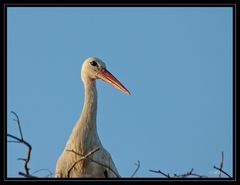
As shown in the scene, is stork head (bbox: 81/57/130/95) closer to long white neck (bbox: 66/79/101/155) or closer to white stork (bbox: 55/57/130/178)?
white stork (bbox: 55/57/130/178)

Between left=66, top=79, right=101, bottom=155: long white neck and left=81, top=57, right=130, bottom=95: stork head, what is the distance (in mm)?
135

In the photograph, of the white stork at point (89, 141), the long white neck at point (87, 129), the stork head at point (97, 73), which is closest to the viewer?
the white stork at point (89, 141)

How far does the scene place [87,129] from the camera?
238 inches

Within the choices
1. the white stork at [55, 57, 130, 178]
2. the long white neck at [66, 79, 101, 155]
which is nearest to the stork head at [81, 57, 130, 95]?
the white stork at [55, 57, 130, 178]

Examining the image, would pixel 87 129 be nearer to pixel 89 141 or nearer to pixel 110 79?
pixel 89 141

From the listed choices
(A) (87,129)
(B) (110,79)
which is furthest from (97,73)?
(A) (87,129)

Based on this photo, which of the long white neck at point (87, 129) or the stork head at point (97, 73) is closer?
the long white neck at point (87, 129)

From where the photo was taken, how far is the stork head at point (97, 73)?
6455 mm

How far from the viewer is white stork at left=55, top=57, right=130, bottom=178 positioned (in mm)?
5746

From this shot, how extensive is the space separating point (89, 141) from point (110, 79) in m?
0.79

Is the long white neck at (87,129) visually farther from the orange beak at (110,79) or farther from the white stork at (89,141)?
the orange beak at (110,79)

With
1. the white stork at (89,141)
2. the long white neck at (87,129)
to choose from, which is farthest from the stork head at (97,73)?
the long white neck at (87,129)

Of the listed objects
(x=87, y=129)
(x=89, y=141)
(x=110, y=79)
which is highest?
(x=110, y=79)
